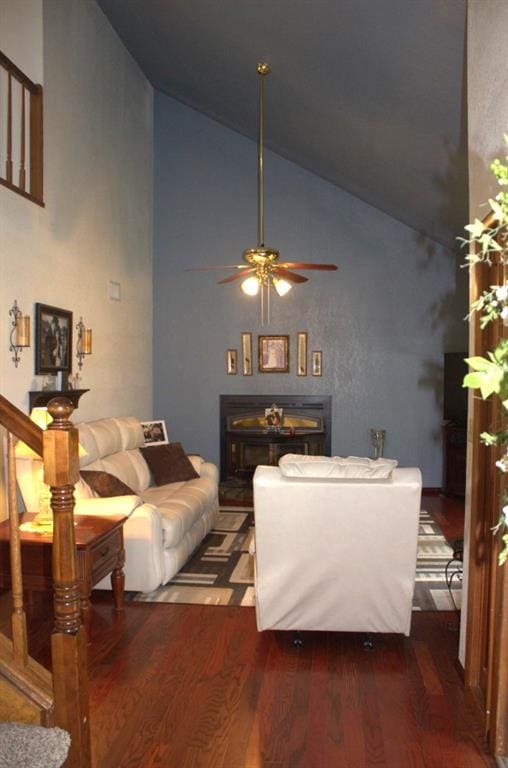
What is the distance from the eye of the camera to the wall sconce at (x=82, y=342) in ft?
18.1

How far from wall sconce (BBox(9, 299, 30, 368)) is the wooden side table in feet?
4.11

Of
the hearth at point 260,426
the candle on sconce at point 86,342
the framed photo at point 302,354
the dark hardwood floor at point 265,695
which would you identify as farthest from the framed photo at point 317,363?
the dark hardwood floor at point 265,695

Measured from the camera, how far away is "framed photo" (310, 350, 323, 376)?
7840 millimetres

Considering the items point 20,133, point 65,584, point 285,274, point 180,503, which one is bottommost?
point 180,503

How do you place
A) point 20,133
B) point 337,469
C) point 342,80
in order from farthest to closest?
point 342,80, point 20,133, point 337,469

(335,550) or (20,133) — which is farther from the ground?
(20,133)

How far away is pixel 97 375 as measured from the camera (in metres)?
6.04

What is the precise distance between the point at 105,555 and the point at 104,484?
2.86 feet

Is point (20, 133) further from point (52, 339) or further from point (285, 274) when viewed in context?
point (285, 274)

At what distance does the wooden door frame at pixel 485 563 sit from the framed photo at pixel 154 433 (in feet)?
13.3

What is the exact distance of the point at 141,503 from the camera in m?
4.13

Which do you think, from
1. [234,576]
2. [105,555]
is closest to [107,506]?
[105,555]

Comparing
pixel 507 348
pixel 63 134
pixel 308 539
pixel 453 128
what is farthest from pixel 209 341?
pixel 507 348

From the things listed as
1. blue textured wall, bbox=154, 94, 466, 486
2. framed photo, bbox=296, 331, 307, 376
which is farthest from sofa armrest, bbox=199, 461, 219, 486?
framed photo, bbox=296, 331, 307, 376
